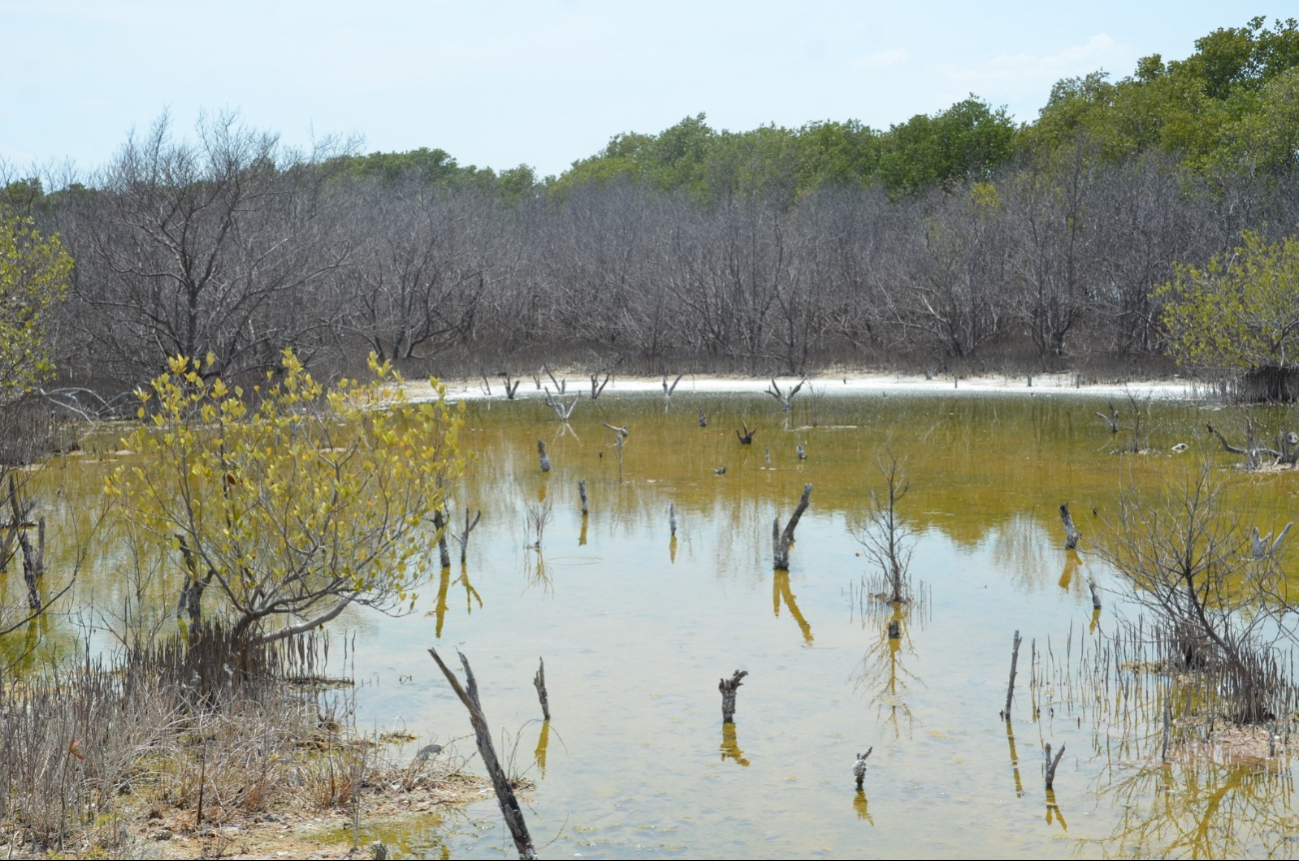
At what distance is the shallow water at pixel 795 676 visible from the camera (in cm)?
698

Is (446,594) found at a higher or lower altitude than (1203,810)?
higher

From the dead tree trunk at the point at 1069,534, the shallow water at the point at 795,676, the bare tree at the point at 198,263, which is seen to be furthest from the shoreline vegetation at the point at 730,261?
the dead tree trunk at the point at 1069,534

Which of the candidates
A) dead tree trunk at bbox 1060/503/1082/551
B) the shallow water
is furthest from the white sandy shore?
dead tree trunk at bbox 1060/503/1082/551

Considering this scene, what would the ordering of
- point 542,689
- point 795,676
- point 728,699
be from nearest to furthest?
point 542,689
point 728,699
point 795,676

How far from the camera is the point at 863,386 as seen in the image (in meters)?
37.0

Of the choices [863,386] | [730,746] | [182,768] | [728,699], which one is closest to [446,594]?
[728,699]

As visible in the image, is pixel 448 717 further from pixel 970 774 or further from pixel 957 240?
pixel 957 240

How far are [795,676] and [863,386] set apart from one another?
27.9 metres

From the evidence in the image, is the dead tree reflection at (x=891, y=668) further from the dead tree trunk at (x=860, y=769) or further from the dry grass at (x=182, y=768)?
the dry grass at (x=182, y=768)

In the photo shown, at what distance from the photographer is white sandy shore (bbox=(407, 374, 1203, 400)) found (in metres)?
33.0

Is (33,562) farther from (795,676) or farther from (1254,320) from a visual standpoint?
(1254,320)

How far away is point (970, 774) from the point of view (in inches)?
301

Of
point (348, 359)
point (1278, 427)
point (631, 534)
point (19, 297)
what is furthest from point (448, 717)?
point (348, 359)

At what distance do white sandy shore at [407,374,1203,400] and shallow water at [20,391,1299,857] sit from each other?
43.7ft
